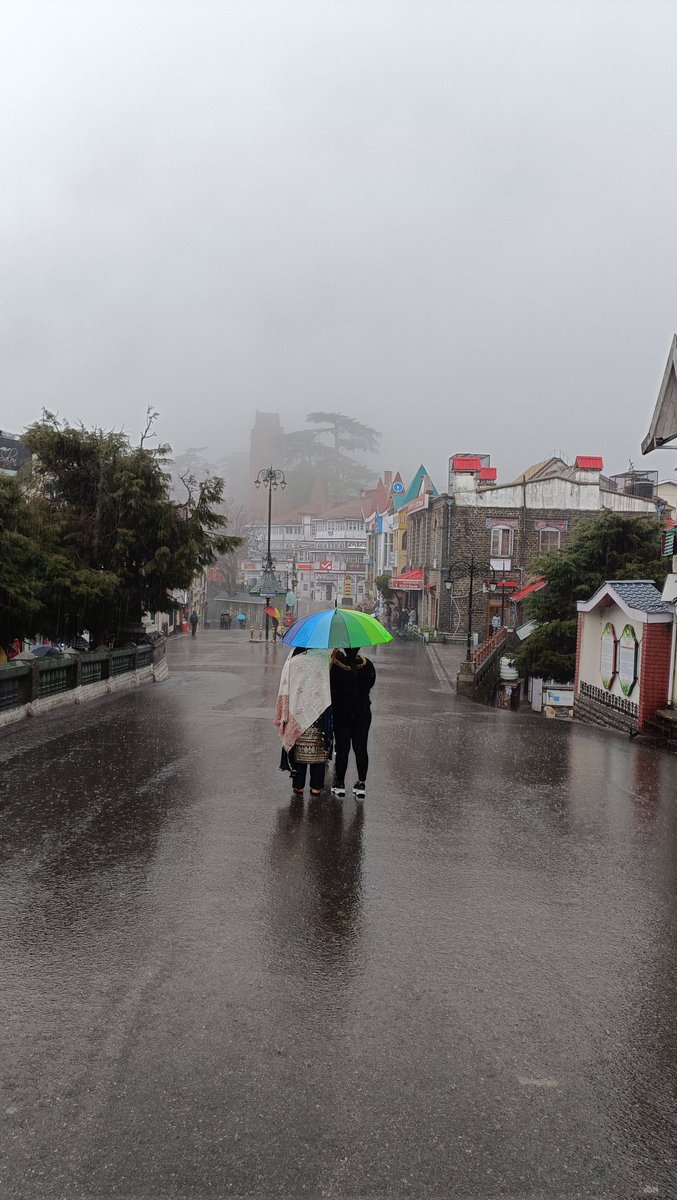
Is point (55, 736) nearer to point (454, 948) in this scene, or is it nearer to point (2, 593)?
point (2, 593)

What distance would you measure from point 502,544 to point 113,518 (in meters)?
28.7

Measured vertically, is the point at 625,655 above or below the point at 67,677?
above

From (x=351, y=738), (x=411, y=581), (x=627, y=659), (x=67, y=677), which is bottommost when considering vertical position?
(x=67, y=677)

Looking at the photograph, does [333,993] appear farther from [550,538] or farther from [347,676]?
[550,538]

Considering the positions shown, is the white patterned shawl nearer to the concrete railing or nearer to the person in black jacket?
the person in black jacket

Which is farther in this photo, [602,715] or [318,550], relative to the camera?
[318,550]

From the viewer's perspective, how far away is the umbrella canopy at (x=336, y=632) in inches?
297

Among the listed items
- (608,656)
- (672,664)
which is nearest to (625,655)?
(608,656)

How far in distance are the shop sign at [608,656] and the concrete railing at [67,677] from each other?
36.9 ft

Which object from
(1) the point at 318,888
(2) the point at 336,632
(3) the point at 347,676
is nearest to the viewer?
(1) the point at 318,888

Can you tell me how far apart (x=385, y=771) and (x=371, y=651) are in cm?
2663

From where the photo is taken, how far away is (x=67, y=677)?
16.0 meters

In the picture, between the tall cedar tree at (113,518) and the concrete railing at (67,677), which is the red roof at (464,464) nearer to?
the tall cedar tree at (113,518)

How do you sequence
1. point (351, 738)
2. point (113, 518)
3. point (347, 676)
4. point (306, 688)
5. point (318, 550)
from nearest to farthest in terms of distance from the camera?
point (306, 688) → point (347, 676) → point (351, 738) → point (113, 518) → point (318, 550)
